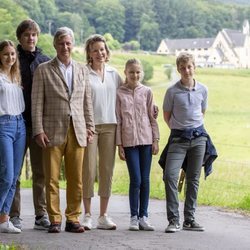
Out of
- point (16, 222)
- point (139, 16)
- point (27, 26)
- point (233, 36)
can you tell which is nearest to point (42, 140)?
point (16, 222)

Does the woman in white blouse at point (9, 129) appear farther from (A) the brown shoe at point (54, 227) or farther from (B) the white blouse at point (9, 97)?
(A) the brown shoe at point (54, 227)

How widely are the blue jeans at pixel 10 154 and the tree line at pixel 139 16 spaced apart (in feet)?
62.9

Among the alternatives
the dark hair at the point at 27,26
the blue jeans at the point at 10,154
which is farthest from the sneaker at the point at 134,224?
the dark hair at the point at 27,26

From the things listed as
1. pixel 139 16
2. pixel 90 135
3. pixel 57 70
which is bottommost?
pixel 90 135

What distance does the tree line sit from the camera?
26.1 metres

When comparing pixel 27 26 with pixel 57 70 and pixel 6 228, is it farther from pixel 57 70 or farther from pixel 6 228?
pixel 6 228

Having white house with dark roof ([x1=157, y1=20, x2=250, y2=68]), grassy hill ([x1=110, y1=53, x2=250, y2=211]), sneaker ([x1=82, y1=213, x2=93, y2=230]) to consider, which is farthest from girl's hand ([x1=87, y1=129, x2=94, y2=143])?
white house with dark roof ([x1=157, y1=20, x2=250, y2=68])

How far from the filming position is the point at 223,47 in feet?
120

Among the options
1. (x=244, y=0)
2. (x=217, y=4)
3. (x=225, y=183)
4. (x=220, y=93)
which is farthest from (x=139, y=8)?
(x=225, y=183)

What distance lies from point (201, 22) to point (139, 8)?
15.4 feet

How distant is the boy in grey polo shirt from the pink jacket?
0.20m

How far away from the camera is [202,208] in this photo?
291 inches

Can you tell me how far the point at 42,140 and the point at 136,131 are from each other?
2.69 ft

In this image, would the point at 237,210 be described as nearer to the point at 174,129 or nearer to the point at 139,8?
the point at 174,129
